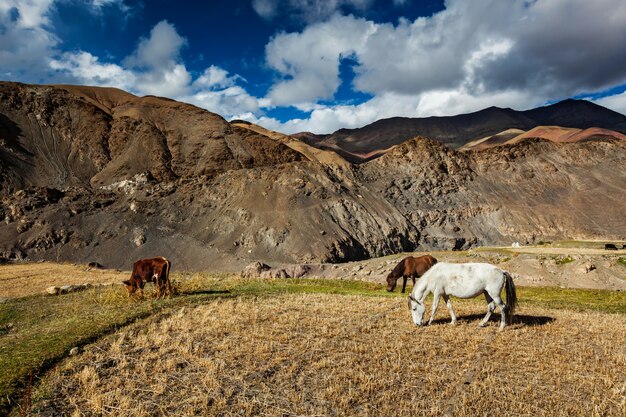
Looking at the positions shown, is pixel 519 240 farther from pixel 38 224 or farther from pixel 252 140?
pixel 38 224

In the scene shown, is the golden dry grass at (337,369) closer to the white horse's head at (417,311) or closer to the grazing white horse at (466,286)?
the white horse's head at (417,311)

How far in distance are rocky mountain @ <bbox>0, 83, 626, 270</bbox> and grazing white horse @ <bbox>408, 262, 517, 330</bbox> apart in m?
44.6

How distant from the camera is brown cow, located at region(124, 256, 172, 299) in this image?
62.6 ft

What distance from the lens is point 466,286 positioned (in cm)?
1405

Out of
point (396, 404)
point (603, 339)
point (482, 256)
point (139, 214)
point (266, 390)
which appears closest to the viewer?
point (396, 404)

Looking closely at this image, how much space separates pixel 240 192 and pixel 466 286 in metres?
60.3

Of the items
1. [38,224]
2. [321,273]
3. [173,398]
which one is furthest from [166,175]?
[173,398]

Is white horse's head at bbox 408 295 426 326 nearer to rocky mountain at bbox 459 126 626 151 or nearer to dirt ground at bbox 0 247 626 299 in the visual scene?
dirt ground at bbox 0 247 626 299

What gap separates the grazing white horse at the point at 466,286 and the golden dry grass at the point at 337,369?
25.8 inches

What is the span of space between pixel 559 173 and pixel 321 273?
230 feet

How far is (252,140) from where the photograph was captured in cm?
10106

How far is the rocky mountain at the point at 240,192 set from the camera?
61.5m

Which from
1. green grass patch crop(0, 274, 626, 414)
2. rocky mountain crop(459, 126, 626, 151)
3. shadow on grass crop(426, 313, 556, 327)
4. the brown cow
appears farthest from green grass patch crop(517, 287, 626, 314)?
rocky mountain crop(459, 126, 626, 151)

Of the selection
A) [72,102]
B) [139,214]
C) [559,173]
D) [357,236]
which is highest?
[72,102]
